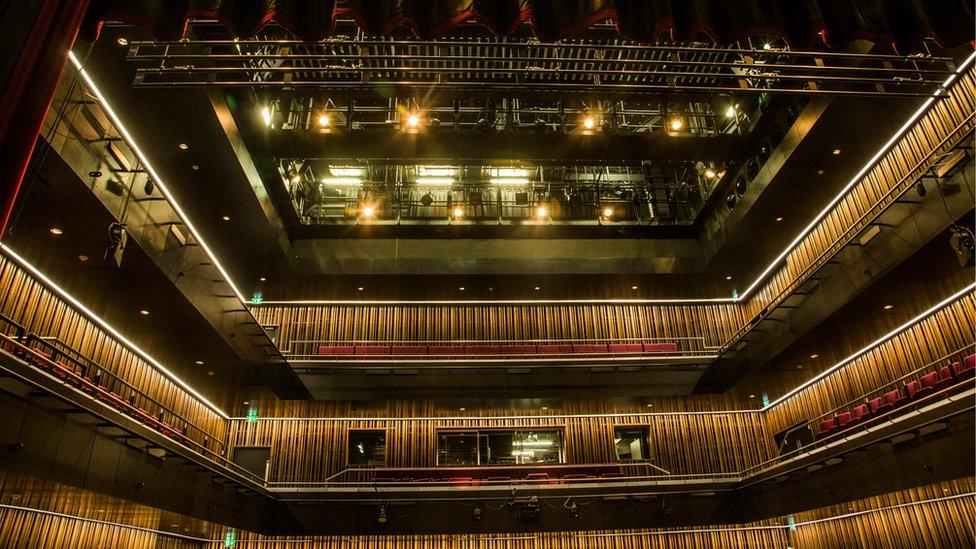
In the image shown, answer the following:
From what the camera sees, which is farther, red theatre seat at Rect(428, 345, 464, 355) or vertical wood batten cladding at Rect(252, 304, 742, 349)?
vertical wood batten cladding at Rect(252, 304, 742, 349)

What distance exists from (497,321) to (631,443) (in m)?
5.54

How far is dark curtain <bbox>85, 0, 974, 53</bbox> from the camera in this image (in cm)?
312

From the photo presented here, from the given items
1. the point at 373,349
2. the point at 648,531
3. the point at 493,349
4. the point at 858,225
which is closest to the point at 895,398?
the point at 858,225

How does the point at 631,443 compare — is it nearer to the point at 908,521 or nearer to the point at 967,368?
the point at 908,521

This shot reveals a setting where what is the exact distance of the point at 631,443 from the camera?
706 inches

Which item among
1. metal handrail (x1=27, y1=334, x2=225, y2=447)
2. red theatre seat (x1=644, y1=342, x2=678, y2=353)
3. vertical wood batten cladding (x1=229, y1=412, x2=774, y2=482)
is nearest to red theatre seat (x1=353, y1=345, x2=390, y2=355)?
vertical wood batten cladding (x1=229, y1=412, x2=774, y2=482)

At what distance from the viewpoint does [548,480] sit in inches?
597

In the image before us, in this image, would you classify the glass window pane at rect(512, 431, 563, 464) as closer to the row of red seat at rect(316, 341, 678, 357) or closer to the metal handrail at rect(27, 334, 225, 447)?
the row of red seat at rect(316, 341, 678, 357)

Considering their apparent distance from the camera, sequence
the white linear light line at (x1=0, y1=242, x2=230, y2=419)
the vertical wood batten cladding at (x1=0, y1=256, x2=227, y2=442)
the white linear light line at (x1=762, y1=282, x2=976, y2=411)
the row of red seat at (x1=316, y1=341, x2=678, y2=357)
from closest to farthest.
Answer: the vertical wood batten cladding at (x1=0, y1=256, x2=227, y2=442)
the white linear light line at (x1=0, y1=242, x2=230, y2=419)
the white linear light line at (x1=762, y1=282, x2=976, y2=411)
the row of red seat at (x1=316, y1=341, x2=678, y2=357)

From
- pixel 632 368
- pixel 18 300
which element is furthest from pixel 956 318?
pixel 18 300

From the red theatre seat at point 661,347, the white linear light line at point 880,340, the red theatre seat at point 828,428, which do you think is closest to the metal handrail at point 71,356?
the red theatre seat at point 661,347

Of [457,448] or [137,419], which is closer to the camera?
[137,419]

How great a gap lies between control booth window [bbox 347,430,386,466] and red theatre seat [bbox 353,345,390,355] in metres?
2.35

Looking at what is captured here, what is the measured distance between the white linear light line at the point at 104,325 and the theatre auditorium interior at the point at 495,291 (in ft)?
0.25
